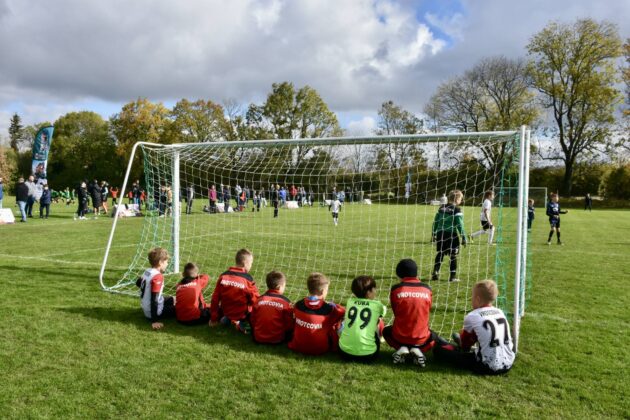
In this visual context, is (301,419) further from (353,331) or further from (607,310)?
(607,310)

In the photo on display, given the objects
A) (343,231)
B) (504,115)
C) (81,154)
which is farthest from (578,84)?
(81,154)

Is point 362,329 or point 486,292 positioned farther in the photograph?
point 362,329

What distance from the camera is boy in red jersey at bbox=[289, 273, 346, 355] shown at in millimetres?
4547

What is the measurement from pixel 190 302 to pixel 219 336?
2.10ft

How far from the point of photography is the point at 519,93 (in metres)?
47.5

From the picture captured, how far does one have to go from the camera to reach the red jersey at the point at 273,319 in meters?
4.83

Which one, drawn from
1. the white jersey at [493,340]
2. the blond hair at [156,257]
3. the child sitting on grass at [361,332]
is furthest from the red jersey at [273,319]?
the white jersey at [493,340]

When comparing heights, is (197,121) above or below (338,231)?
above

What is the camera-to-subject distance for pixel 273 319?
4832mm

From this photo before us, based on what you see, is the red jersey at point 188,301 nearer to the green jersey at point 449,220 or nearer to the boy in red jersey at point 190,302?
the boy in red jersey at point 190,302

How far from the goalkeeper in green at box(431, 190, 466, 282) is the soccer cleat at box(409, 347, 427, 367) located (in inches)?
153

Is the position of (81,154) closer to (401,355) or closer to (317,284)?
(317,284)

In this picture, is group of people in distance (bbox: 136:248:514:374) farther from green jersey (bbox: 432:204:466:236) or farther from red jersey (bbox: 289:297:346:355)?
green jersey (bbox: 432:204:466:236)

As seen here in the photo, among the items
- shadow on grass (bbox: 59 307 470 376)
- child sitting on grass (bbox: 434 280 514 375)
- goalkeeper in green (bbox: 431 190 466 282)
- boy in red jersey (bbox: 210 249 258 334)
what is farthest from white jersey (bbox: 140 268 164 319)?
goalkeeper in green (bbox: 431 190 466 282)
